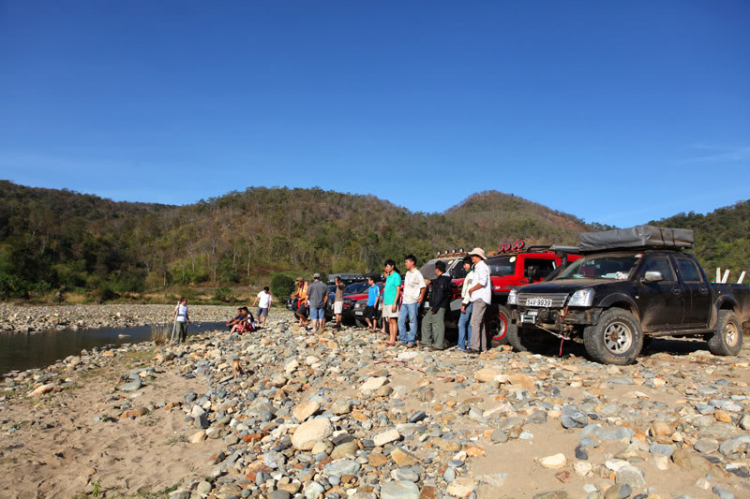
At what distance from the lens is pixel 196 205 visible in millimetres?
113062

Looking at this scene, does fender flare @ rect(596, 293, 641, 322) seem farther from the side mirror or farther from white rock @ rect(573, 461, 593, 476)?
white rock @ rect(573, 461, 593, 476)

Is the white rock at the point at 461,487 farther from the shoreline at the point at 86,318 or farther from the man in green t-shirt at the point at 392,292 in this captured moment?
the shoreline at the point at 86,318

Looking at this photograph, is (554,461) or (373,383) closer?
(554,461)

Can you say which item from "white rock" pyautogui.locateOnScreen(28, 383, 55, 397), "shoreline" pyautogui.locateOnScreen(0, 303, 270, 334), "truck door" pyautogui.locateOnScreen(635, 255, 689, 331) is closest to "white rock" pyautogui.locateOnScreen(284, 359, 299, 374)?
"white rock" pyautogui.locateOnScreen(28, 383, 55, 397)

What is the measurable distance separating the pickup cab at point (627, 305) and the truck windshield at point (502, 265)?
1.81m

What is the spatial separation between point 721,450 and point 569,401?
5.46ft

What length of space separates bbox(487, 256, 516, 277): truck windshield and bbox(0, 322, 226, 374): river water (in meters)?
13.0

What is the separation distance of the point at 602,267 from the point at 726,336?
272 centimetres

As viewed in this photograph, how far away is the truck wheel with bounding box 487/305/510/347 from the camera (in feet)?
31.8

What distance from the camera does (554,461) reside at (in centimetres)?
433

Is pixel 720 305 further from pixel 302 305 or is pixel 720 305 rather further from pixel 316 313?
pixel 302 305

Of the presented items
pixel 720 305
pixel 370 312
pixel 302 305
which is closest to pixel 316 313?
pixel 370 312

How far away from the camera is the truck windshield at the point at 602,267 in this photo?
8195 millimetres

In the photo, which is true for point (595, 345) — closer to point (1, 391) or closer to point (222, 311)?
point (1, 391)
